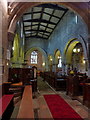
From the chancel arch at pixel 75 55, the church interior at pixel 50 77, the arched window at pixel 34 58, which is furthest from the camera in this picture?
the arched window at pixel 34 58

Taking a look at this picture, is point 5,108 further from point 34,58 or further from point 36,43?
point 34,58

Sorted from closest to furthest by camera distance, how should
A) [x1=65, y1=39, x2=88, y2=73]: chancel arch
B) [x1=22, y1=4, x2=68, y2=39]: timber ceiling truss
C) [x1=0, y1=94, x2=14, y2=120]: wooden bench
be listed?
[x1=0, y1=94, x2=14, y2=120]: wooden bench, [x1=65, y1=39, x2=88, y2=73]: chancel arch, [x1=22, y1=4, x2=68, y2=39]: timber ceiling truss

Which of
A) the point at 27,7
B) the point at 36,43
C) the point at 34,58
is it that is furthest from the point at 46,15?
the point at 34,58

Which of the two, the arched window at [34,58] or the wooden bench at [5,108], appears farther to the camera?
the arched window at [34,58]

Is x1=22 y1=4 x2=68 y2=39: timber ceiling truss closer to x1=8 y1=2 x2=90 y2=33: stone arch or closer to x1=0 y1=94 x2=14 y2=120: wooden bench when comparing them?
x1=8 y1=2 x2=90 y2=33: stone arch

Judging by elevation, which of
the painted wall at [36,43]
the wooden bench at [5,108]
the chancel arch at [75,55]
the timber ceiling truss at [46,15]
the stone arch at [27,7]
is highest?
the timber ceiling truss at [46,15]

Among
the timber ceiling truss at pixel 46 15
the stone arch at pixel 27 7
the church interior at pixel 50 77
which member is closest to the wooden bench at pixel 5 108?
the church interior at pixel 50 77

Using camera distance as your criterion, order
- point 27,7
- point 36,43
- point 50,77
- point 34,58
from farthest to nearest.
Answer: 1. point 34,58
2. point 36,43
3. point 50,77
4. point 27,7

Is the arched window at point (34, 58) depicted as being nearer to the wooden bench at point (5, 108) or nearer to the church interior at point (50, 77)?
the church interior at point (50, 77)

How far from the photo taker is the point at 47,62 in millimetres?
24062

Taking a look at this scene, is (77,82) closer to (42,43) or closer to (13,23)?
(13,23)

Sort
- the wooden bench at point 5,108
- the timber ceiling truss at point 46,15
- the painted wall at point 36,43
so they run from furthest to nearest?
the painted wall at point 36,43, the timber ceiling truss at point 46,15, the wooden bench at point 5,108

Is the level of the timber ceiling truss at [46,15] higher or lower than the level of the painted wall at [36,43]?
higher

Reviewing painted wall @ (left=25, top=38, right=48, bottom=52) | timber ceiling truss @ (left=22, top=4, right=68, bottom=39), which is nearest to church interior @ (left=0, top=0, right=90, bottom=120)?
timber ceiling truss @ (left=22, top=4, right=68, bottom=39)
